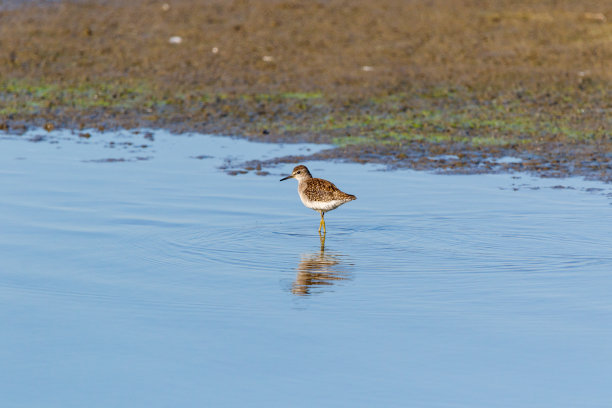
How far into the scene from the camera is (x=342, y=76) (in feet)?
61.8

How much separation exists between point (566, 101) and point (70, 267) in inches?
405

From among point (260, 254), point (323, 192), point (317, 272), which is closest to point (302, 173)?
point (323, 192)

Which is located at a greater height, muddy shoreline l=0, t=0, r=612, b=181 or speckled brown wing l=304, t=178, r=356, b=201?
muddy shoreline l=0, t=0, r=612, b=181

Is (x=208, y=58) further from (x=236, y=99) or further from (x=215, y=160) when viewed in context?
(x=215, y=160)

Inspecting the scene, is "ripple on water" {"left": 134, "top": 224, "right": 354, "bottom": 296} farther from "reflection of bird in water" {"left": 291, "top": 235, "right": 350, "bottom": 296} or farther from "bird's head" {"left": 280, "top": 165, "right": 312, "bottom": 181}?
"bird's head" {"left": 280, "top": 165, "right": 312, "bottom": 181}

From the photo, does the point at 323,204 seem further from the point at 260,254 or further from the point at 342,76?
the point at 342,76

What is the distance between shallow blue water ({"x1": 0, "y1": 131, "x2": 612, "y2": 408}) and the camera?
673 centimetres

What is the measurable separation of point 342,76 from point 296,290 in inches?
414

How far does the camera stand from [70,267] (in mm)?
9422

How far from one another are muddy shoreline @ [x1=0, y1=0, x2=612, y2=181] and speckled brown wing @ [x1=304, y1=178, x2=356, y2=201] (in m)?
2.61

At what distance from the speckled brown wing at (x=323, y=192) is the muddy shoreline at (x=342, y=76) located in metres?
2.61

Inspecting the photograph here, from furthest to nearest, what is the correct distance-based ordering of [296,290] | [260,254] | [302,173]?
1. [302,173]
2. [260,254]
3. [296,290]

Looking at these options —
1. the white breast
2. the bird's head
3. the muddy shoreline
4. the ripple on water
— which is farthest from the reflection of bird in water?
the muddy shoreline

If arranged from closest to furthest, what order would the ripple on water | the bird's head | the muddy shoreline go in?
the ripple on water
the bird's head
the muddy shoreline
